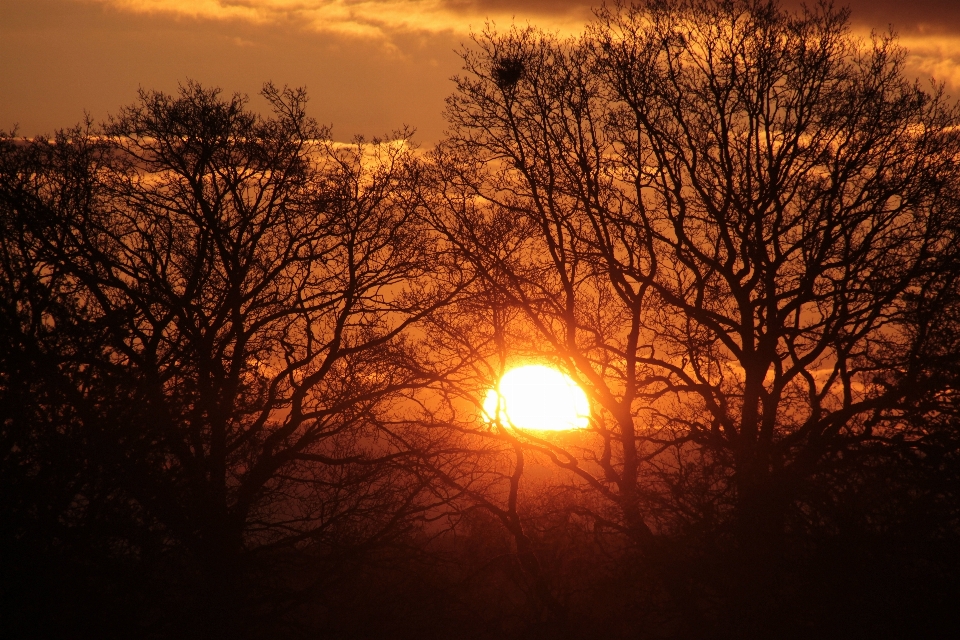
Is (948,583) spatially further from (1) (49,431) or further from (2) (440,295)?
(1) (49,431)

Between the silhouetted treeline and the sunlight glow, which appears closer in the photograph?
the silhouetted treeline

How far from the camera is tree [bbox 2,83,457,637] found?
1355cm

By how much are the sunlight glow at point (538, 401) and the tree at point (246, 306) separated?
1.69 meters

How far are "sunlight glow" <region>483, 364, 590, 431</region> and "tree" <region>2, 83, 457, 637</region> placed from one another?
1.69 m

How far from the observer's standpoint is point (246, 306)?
15.5 metres

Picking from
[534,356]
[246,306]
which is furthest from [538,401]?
[246,306]

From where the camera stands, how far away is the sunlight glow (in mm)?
16297

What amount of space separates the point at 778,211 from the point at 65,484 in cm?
1169

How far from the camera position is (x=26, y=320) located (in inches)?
458

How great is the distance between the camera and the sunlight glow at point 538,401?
1630cm

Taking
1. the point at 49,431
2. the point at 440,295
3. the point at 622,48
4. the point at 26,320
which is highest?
the point at 622,48

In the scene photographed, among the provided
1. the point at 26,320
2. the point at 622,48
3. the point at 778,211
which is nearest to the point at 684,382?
the point at 778,211

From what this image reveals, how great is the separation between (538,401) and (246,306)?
5989 mm

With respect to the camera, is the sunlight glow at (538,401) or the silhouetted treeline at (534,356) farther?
the sunlight glow at (538,401)
